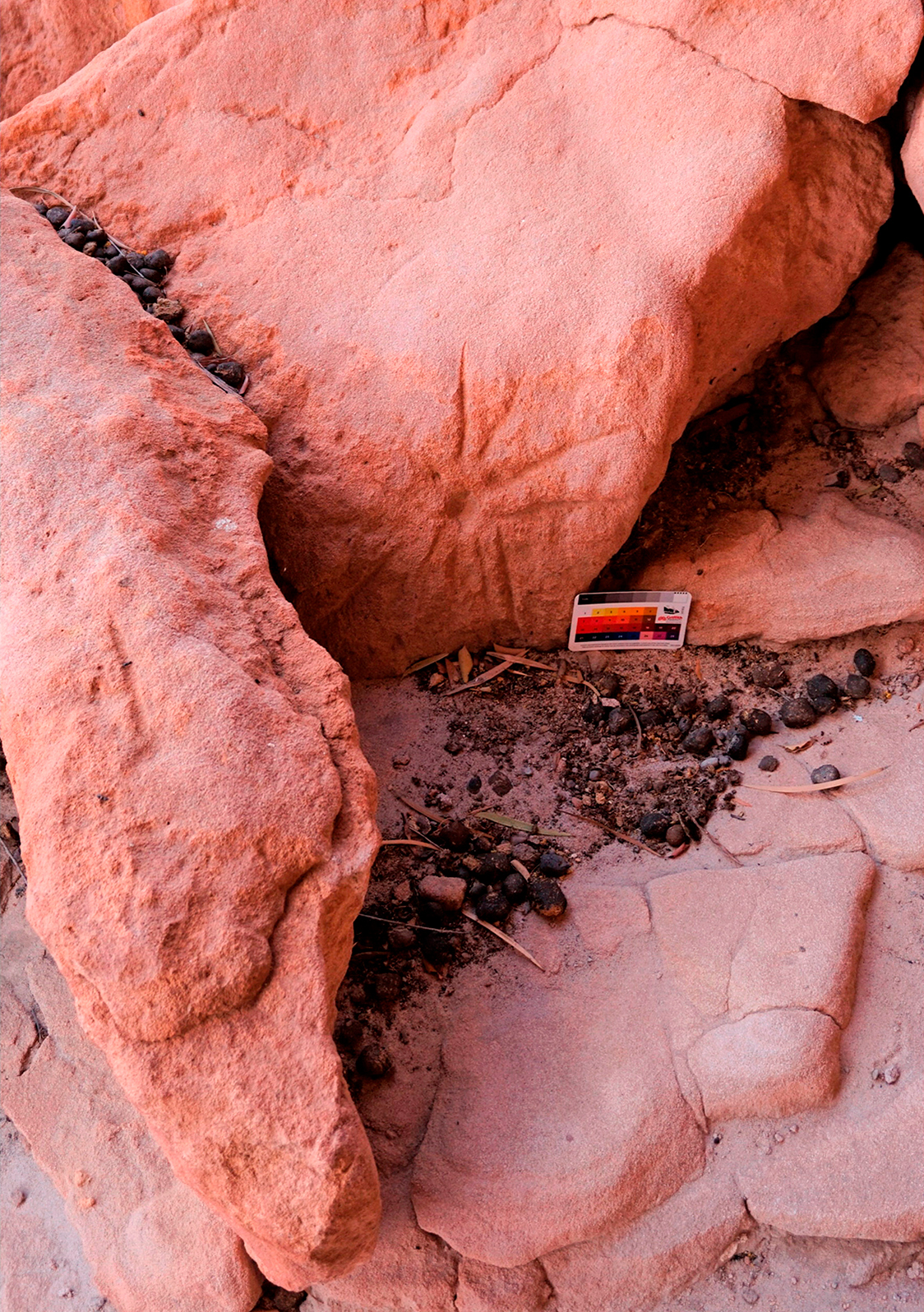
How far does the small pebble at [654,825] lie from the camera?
246 centimetres

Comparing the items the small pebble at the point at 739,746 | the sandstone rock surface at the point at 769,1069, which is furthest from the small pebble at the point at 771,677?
the sandstone rock surface at the point at 769,1069

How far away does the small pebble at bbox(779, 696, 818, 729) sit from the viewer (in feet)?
8.65

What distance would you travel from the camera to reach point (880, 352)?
3074mm

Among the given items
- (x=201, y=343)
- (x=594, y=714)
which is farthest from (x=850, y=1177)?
(x=201, y=343)

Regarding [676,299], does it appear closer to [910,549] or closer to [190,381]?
[910,549]

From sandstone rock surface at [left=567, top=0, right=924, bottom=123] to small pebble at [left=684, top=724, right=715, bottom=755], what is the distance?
144 cm

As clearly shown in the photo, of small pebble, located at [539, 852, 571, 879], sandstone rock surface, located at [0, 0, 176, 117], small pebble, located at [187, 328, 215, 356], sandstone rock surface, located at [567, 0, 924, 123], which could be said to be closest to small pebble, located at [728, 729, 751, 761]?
small pebble, located at [539, 852, 571, 879]

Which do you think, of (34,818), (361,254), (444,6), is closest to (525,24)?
(444,6)

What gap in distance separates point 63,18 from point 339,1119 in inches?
144

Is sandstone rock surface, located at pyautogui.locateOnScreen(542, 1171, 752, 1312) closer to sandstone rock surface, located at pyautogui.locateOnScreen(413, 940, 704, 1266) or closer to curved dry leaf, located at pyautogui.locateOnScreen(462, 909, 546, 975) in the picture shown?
sandstone rock surface, located at pyautogui.locateOnScreen(413, 940, 704, 1266)

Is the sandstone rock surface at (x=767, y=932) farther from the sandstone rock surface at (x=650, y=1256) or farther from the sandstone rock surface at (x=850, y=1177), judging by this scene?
the sandstone rock surface at (x=650, y=1256)

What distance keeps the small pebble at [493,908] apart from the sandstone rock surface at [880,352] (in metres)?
1.76

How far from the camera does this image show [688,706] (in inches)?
107

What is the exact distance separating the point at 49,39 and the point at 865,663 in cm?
332
